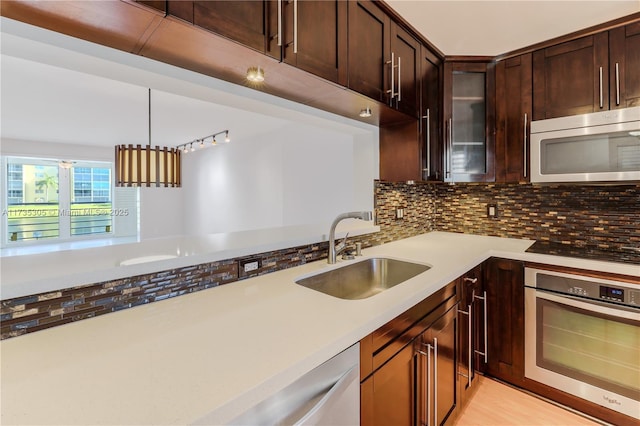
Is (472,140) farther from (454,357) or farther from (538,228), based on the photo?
(454,357)

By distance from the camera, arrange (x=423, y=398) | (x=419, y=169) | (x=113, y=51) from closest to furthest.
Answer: (x=113, y=51)
(x=423, y=398)
(x=419, y=169)

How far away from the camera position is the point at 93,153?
17.4ft

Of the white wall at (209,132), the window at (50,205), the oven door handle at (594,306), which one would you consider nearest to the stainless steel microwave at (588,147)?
the oven door handle at (594,306)

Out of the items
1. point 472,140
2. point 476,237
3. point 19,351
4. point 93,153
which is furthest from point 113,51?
point 93,153

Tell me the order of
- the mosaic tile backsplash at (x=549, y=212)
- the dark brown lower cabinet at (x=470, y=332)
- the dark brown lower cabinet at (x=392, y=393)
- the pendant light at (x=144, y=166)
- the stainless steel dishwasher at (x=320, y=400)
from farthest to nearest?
the pendant light at (x=144, y=166) < the mosaic tile backsplash at (x=549, y=212) < the dark brown lower cabinet at (x=470, y=332) < the dark brown lower cabinet at (x=392, y=393) < the stainless steel dishwasher at (x=320, y=400)

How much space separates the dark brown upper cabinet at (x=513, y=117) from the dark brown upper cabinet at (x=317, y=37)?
1.51 metres

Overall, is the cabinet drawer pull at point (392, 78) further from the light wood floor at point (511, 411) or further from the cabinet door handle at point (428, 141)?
the light wood floor at point (511, 411)

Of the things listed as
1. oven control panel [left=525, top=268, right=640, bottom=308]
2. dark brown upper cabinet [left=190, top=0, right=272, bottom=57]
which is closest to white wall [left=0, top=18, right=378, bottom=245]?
dark brown upper cabinet [left=190, top=0, right=272, bottom=57]

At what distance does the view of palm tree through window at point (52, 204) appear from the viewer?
290cm

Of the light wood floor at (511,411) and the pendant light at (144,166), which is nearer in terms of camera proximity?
Answer: the light wood floor at (511,411)

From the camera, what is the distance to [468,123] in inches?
90.4

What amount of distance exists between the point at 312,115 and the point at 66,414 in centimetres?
155

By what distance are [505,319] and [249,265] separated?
1737mm

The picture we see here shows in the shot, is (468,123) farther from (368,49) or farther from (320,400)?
(320,400)
